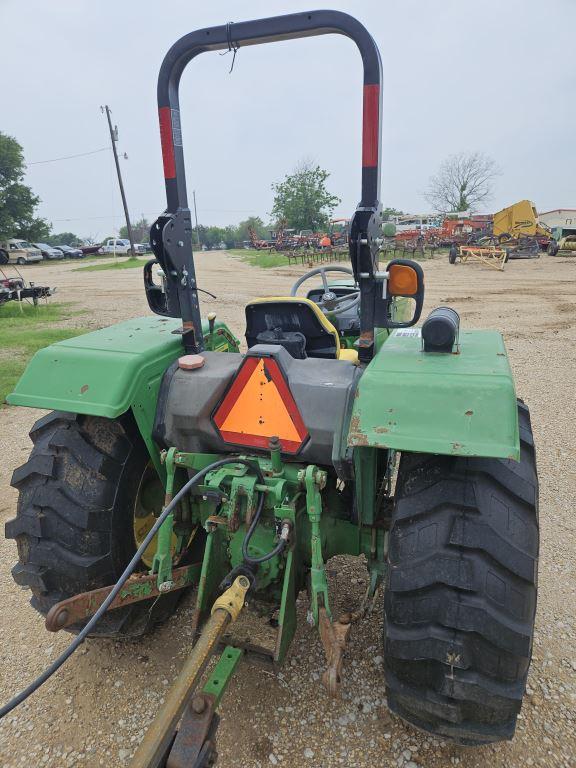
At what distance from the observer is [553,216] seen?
131 ft

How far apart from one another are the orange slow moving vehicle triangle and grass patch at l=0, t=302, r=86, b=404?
5185mm

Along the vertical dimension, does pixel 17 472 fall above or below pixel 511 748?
above

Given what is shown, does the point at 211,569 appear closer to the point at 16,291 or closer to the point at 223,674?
the point at 223,674

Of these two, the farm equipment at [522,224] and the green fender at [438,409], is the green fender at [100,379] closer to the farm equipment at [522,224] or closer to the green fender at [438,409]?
the green fender at [438,409]

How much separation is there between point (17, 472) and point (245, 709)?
1.42m

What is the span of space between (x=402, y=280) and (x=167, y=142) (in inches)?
48.9

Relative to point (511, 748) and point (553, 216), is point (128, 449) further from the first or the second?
point (553, 216)

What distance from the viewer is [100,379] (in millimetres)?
2158

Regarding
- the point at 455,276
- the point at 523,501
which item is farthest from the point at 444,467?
the point at 455,276

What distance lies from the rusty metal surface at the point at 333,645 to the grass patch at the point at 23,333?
5715 millimetres

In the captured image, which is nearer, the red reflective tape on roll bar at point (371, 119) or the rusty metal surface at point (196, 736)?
the rusty metal surface at point (196, 736)

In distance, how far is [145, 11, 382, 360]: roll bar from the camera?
197cm

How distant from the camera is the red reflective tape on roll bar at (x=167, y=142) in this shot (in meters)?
2.29

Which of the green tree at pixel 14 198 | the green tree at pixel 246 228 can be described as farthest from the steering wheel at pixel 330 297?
the green tree at pixel 246 228
